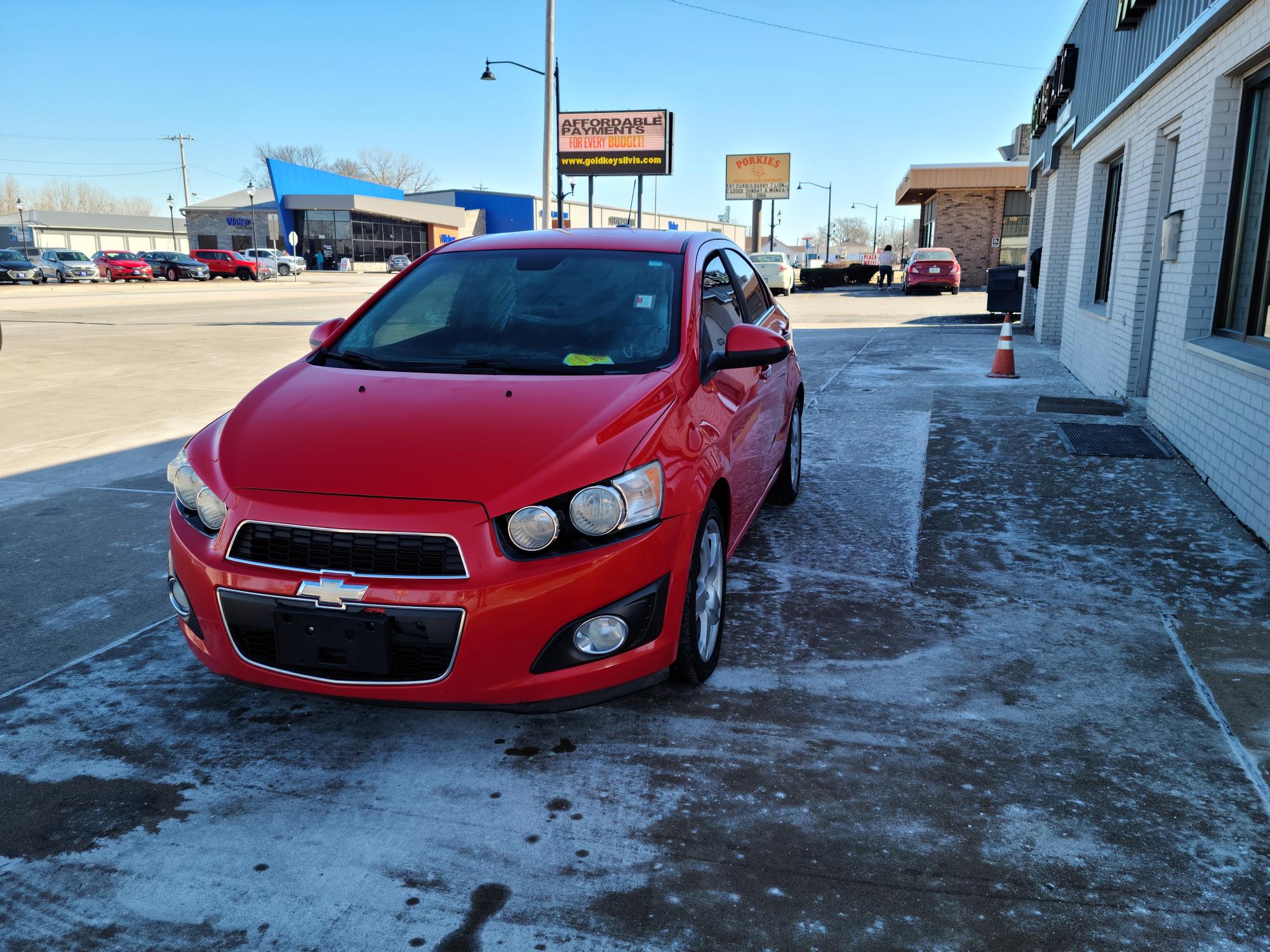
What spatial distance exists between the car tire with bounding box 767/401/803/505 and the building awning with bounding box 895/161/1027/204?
35812 millimetres

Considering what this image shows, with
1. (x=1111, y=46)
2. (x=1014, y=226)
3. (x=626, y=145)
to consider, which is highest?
(x=626, y=145)

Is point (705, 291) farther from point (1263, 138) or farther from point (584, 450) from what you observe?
point (1263, 138)

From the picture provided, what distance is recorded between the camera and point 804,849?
8.39 ft

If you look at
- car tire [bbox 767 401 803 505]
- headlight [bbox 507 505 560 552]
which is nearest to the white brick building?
car tire [bbox 767 401 803 505]

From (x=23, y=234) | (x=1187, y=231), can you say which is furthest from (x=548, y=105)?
(x=23, y=234)

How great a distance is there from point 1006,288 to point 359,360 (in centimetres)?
1943

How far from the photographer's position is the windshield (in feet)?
12.0

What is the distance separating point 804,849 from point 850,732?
69 cm

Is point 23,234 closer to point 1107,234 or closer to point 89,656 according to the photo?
point 1107,234

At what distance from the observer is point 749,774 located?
115 inches

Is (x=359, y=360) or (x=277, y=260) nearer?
(x=359, y=360)

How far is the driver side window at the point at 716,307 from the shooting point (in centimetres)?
395

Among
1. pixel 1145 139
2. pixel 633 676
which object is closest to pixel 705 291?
pixel 633 676

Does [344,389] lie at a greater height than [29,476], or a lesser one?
greater
